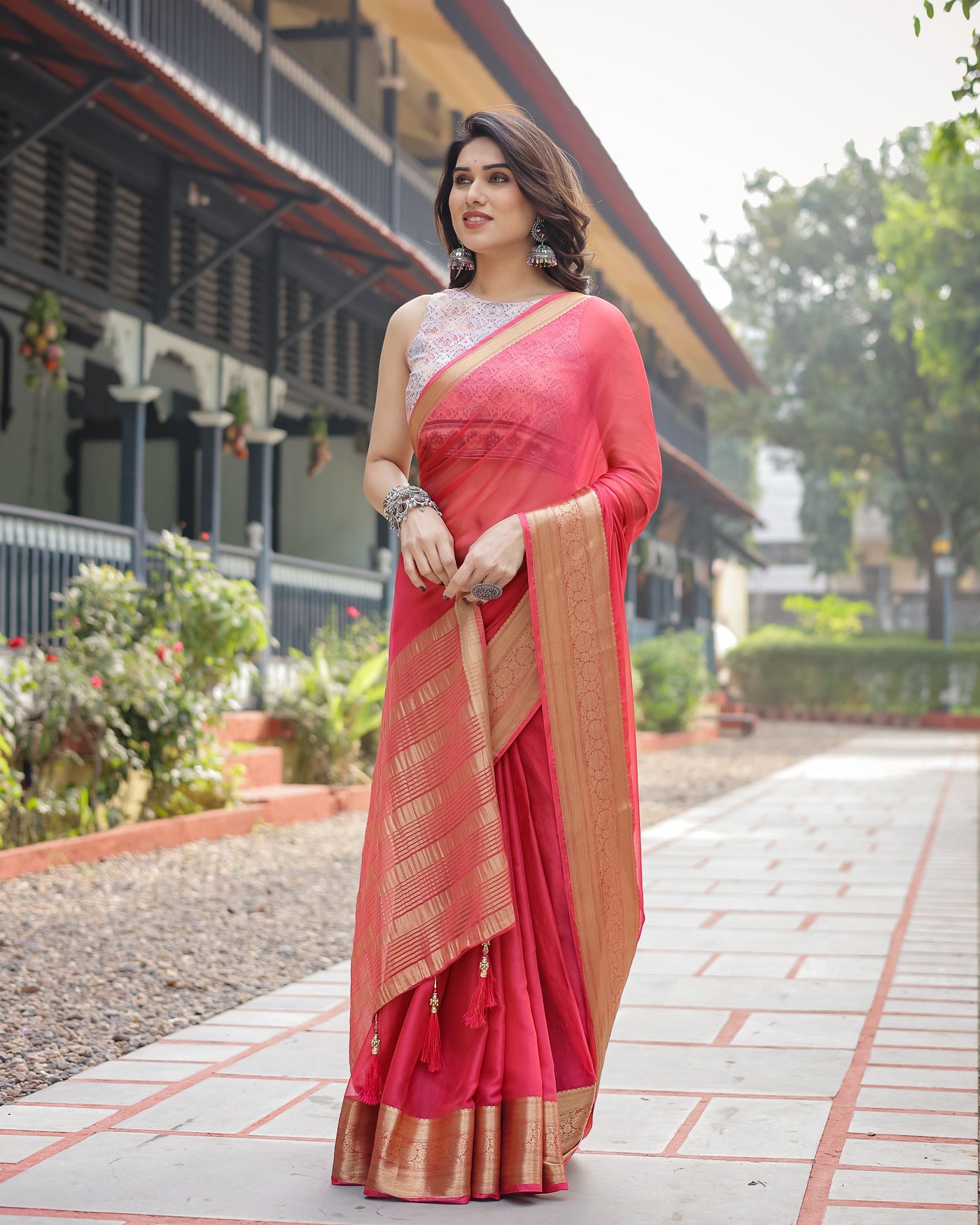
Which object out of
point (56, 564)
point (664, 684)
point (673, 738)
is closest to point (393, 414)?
point (56, 564)

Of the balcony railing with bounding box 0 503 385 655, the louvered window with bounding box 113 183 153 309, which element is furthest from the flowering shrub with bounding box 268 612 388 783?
the louvered window with bounding box 113 183 153 309

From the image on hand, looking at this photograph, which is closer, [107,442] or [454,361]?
[454,361]

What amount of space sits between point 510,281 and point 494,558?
583 millimetres

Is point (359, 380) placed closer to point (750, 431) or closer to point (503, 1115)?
point (503, 1115)

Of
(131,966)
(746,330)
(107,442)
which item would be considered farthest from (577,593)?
(746,330)

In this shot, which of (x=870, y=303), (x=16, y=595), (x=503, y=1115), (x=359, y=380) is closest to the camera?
(x=503, y=1115)

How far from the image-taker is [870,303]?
32.3 meters

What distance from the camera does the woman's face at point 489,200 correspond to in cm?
267

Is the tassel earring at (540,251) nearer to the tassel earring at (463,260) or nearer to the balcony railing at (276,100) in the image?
the tassel earring at (463,260)

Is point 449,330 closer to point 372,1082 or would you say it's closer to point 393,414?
point 393,414

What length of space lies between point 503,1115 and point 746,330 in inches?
2436

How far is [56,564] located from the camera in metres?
8.05

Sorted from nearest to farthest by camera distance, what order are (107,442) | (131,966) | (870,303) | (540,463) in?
(540,463), (131,966), (107,442), (870,303)

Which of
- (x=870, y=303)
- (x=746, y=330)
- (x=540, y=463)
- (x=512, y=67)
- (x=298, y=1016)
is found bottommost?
(x=298, y=1016)
